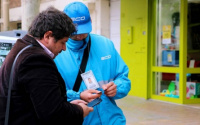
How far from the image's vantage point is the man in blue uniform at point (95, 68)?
2.46m

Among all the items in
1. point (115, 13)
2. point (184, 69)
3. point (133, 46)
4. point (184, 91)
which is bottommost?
point (184, 91)

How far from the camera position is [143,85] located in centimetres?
884

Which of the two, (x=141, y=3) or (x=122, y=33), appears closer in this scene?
(x=141, y=3)

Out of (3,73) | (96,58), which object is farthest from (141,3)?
(3,73)

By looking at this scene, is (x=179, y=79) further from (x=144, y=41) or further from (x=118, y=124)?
(x=118, y=124)

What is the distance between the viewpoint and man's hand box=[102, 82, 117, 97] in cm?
238

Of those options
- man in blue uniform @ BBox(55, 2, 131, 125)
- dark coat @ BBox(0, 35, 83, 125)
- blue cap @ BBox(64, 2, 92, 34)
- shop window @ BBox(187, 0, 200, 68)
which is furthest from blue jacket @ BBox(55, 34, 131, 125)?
shop window @ BBox(187, 0, 200, 68)

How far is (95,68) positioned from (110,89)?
0.23 m

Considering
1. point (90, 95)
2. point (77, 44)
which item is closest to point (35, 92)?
point (90, 95)

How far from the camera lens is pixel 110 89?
238cm

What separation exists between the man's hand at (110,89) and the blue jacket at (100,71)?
0.08 m

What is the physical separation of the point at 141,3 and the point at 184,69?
224 centimetres

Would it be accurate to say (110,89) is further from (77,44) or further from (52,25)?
(52,25)

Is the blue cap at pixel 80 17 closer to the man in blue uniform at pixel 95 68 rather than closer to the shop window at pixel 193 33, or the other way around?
the man in blue uniform at pixel 95 68
